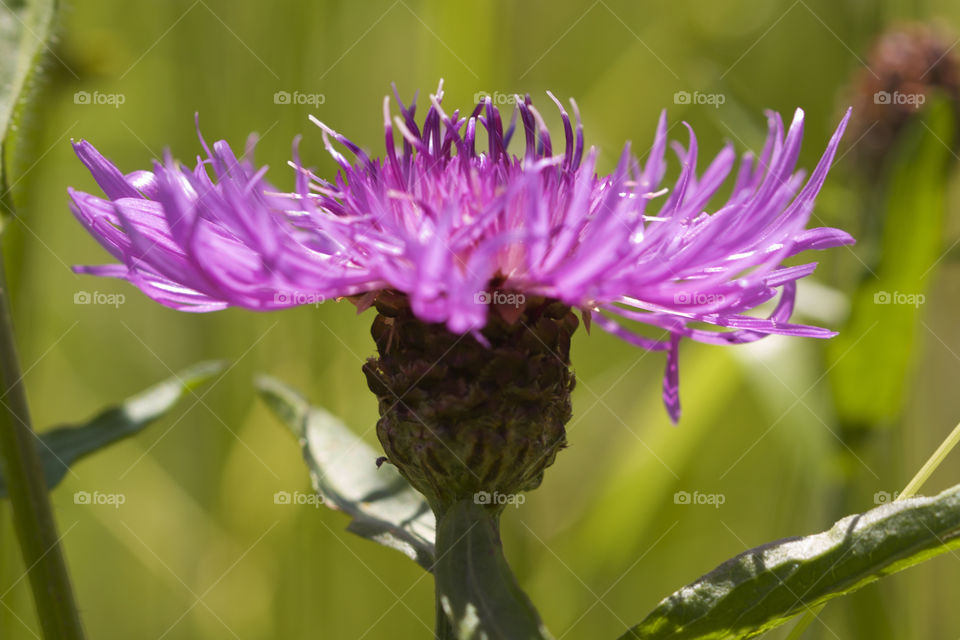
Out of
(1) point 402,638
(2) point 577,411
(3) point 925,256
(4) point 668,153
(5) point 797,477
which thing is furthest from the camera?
(4) point 668,153

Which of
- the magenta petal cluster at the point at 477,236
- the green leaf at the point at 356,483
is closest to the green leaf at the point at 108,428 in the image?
the green leaf at the point at 356,483

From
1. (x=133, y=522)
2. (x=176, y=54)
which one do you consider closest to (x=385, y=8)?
(x=176, y=54)

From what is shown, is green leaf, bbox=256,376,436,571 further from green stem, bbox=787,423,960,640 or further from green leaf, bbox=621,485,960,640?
green stem, bbox=787,423,960,640

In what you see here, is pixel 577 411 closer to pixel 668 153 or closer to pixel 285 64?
pixel 668 153

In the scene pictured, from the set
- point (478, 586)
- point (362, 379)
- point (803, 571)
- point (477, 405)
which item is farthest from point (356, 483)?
point (362, 379)

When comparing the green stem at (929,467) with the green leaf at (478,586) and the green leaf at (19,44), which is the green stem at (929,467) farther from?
the green leaf at (19,44)

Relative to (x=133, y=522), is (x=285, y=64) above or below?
above

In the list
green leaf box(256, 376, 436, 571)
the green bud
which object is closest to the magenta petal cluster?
the green bud
